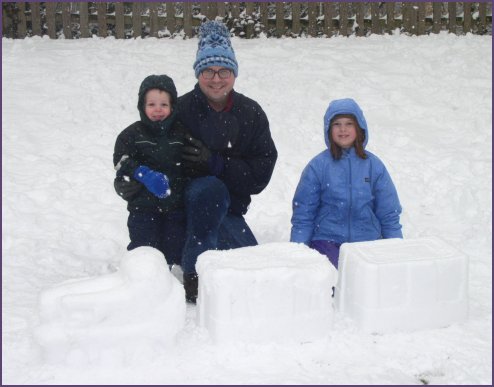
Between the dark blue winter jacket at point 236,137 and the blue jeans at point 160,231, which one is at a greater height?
the dark blue winter jacket at point 236,137

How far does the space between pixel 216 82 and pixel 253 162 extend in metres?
0.47

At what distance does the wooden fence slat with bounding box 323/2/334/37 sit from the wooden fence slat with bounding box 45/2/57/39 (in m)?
3.55

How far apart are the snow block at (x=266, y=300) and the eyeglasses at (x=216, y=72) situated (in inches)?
43.8

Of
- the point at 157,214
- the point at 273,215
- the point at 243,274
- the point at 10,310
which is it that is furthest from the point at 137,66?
the point at 243,274

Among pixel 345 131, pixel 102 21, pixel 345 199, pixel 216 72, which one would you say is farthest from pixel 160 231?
pixel 102 21

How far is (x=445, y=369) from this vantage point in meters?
2.66

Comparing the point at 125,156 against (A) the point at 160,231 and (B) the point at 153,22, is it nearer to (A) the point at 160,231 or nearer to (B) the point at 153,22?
(A) the point at 160,231

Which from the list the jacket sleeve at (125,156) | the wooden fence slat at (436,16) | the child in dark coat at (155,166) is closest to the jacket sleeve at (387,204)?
the child in dark coat at (155,166)

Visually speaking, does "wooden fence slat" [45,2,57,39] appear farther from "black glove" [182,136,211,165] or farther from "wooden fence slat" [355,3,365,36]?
"black glove" [182,136,211,165]

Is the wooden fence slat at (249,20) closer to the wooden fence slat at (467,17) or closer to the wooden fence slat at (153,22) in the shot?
the wooden fence slat at (153,22)

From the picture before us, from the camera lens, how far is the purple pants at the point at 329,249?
3.62 metres

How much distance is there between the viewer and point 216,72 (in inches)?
139

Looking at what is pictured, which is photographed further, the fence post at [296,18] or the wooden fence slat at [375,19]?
the wooden fence slat at [375,19]

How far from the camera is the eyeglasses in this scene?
3536mm
